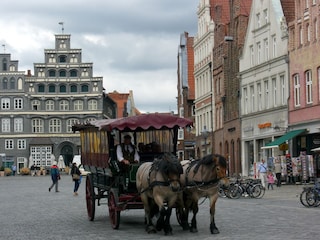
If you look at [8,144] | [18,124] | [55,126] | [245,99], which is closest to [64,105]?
[55,126]

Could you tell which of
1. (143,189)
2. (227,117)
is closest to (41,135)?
(227,117)

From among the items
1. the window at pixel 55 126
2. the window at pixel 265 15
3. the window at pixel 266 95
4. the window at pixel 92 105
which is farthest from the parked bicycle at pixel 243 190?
the window at pixel 55 126

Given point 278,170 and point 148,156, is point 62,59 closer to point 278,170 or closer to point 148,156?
A: point 278,170

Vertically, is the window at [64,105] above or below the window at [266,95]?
above

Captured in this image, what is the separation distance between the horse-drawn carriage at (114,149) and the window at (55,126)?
9536 cm

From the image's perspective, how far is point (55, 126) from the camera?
116 meters

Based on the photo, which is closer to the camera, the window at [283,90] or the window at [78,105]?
the window at [283,90]

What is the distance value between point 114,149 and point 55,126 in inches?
3882

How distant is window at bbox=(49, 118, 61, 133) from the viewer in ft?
380

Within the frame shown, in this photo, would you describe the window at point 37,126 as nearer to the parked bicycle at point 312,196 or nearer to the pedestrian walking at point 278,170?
the pedestrian walking at point 278,170

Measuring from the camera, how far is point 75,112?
378ft

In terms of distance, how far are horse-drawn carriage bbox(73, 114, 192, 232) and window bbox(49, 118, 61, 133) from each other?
95357 millimetres

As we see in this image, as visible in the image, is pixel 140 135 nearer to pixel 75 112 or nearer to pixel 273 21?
pixel 273 21

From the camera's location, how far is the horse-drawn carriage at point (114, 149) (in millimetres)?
17844
